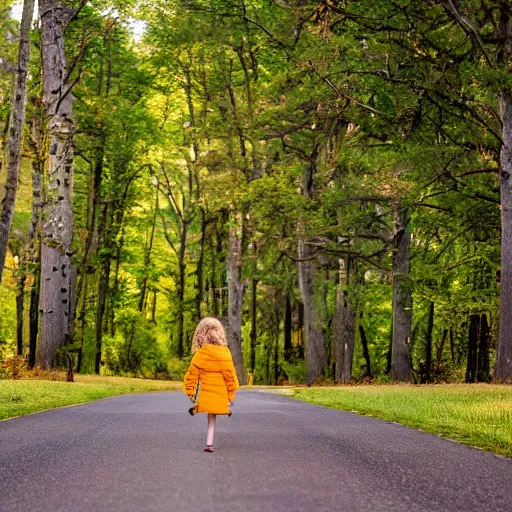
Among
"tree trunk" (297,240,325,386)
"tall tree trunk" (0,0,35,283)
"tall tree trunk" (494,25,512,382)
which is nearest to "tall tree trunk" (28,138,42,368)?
"tall tree trunk" (0,0,35,283)

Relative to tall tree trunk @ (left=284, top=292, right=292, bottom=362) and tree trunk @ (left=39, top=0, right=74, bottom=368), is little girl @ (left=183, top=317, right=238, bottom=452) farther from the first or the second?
tall tree trunk @ (left=284, top=292, right=292, bottom=362)

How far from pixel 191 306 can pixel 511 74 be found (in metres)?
32.6

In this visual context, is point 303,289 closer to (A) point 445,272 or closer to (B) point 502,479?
(A) point 445,272

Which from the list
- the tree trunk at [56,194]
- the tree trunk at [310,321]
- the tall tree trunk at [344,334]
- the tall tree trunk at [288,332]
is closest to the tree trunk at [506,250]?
the tree trunk at [310,321]

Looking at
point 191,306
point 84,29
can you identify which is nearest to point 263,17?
point 84,29

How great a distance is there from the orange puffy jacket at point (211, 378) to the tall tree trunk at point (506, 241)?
12.3 metres

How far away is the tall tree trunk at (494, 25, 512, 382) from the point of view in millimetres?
19266

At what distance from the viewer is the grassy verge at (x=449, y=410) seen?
408 inches

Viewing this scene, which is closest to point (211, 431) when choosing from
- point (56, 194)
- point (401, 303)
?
point (56, 194)

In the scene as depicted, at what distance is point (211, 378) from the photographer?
8773 millimetres

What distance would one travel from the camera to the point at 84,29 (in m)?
28.0

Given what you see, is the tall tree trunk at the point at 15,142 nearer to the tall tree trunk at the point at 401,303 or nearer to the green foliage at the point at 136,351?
the tall tree trunk at the point at 401,303

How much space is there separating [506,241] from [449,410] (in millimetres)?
7255

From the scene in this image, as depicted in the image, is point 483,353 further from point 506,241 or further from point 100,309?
point 100,309
